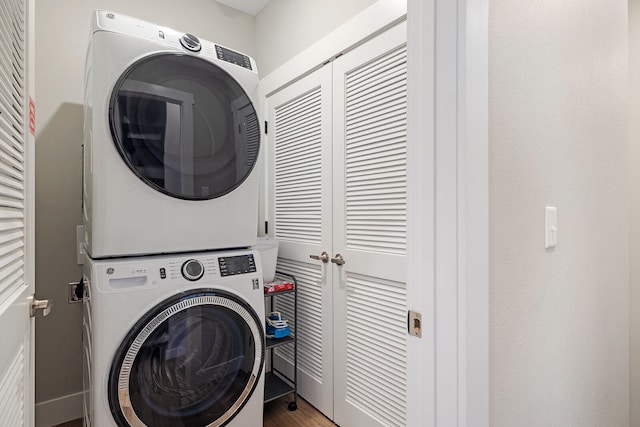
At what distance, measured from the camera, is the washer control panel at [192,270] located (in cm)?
146

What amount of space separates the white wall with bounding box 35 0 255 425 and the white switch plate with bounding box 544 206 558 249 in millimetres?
2168

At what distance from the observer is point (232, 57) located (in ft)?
5.44

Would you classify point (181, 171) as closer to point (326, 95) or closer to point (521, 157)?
point (326, 95)

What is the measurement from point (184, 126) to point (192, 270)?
59 cm

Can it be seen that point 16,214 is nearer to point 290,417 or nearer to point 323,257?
point 323,257

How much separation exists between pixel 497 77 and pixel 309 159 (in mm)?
1375

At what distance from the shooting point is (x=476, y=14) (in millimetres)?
704

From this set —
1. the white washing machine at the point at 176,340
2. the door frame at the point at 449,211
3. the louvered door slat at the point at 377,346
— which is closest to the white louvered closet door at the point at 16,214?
the white washing machine at the point at 176,340

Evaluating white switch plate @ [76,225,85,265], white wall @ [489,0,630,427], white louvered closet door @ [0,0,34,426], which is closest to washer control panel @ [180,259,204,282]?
white louvered closet door @ [0,0,34,426]

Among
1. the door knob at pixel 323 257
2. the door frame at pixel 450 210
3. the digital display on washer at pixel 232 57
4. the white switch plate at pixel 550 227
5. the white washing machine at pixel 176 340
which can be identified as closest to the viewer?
the door frame at pixel 450 210

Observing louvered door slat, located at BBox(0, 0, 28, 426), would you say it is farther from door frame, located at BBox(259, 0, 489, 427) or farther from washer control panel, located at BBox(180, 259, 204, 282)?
door frame, located at BBox(259, 0, 489, 427)

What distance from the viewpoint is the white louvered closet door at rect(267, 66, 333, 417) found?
1.95 meters

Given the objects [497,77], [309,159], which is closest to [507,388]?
[497,77]

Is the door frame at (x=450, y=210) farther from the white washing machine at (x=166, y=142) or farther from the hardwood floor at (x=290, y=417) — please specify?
the hardwood floor at (x=290, y=417)
